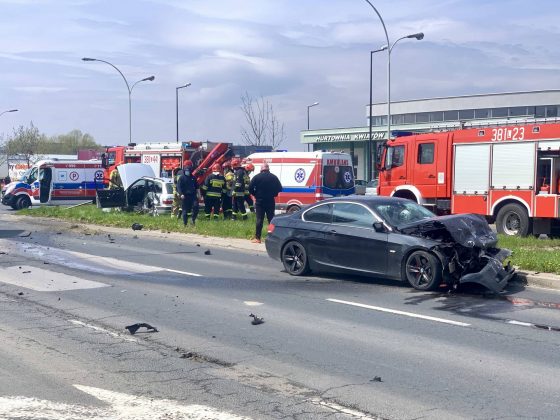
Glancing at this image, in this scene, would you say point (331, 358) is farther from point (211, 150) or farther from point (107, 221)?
point (211, 150)

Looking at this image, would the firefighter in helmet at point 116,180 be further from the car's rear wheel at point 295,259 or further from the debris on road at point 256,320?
the debris on road at point 256,320

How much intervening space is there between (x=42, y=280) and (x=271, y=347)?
6.15 metres

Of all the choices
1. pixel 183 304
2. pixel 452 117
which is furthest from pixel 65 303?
pixel 452 117

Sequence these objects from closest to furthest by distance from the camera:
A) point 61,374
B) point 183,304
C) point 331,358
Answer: point 61,374
point 331,358
point 183,304

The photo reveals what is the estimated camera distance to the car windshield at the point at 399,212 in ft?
40.2

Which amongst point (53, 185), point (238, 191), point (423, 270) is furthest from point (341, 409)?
point (53, 185)

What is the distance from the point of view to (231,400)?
6.18 m

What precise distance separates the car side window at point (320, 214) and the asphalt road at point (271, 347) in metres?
1.00

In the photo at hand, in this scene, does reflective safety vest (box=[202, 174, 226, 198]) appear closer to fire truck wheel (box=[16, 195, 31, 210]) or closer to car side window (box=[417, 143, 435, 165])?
car side window (box=[417, 143, 435, 165])

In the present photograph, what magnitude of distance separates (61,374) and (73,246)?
476 inches

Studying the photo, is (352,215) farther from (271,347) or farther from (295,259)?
(271,347)

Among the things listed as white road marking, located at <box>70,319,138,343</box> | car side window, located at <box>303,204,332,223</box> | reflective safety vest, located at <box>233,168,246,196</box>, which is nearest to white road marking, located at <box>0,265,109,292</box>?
white road marking, located at <box>70,319,138,343</box>

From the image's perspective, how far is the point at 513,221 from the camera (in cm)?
1950

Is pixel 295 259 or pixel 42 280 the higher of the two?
pixel 295 259
